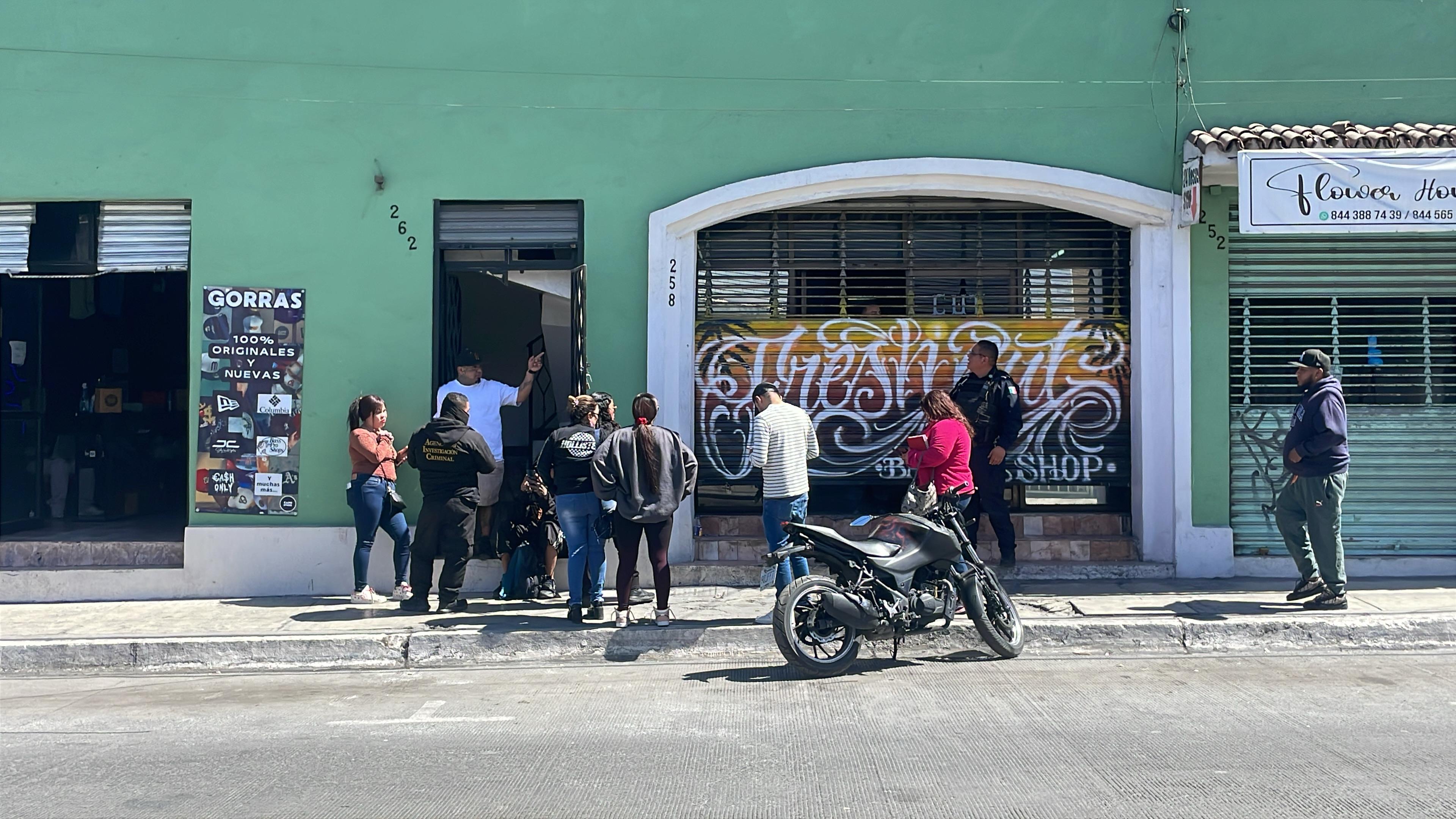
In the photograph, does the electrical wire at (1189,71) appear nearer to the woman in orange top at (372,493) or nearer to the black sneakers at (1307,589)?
the black sneakers at (1307,589)

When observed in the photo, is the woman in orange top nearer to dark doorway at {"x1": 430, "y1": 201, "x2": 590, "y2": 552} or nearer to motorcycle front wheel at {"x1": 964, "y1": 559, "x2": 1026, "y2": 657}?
dark doorway at {"x1": 430, "y1": 201, "x2": 590, "y2": 552}

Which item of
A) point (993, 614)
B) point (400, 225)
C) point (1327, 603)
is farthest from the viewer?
point (400, 225)

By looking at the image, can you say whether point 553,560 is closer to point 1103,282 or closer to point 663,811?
point 663,811

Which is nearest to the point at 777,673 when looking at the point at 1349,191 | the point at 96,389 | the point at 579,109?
the point at 579,109

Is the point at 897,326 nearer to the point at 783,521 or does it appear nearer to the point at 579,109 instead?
the point at 783,521

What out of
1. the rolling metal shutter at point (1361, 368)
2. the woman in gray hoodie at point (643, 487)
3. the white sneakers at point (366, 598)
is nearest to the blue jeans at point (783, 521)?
the woman in gray hoodie at point (643, 487)

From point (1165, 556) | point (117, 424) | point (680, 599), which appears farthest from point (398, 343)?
point (1165, 556)

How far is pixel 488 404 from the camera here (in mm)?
9555

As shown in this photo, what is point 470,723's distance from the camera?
6.21m

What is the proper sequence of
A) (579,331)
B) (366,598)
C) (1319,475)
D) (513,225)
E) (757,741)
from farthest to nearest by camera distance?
(513,225), (579,331), (366,598), (1319,475), (757,741)

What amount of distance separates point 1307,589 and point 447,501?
22.1 feet

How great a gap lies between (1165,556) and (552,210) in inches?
247

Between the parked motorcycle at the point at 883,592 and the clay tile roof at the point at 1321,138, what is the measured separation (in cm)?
410

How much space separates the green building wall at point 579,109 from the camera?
32.0 ft
